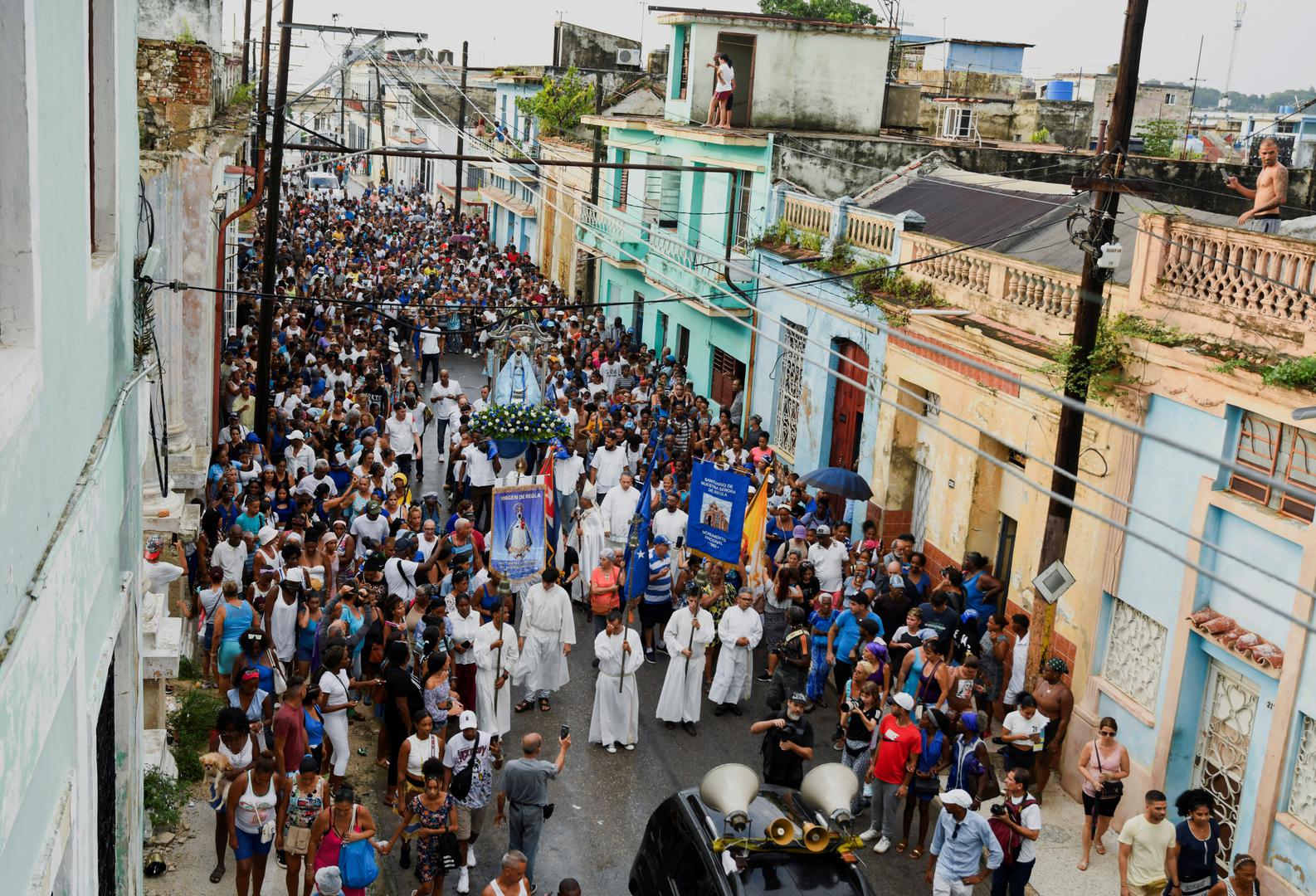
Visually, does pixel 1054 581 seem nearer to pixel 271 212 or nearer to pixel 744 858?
pixel 744 858

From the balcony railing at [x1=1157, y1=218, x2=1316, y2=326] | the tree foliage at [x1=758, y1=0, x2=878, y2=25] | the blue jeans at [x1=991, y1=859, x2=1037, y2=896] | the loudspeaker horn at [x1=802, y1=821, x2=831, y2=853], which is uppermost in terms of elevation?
the tree foliage at [x1=758, y1=0, x2=878, y2=25]


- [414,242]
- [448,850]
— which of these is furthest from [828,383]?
[414,242]

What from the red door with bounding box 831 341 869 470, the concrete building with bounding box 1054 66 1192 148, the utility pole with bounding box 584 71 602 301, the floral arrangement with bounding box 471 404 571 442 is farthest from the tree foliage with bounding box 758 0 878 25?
the floral arrangement with bounding box 471 404 571 442

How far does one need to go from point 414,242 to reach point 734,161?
71.1 feet

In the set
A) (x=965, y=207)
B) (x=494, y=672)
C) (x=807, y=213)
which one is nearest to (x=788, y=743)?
(x=494, y=672)

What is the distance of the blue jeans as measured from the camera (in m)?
10.1

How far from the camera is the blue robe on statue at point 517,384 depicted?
20.2 m

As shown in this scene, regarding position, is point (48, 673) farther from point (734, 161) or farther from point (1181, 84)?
point (1181, 84)

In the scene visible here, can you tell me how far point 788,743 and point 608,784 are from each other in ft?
6.39

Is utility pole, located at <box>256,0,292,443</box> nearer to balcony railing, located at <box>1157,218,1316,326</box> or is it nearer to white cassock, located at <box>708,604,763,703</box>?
white cassock, located at <box>708,604,763,703</box>

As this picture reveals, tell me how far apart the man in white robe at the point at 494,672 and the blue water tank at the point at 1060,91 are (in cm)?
2828

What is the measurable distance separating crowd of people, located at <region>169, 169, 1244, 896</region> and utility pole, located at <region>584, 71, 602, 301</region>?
14.2 metres

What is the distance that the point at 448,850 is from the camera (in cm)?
974

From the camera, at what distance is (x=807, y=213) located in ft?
73.7
